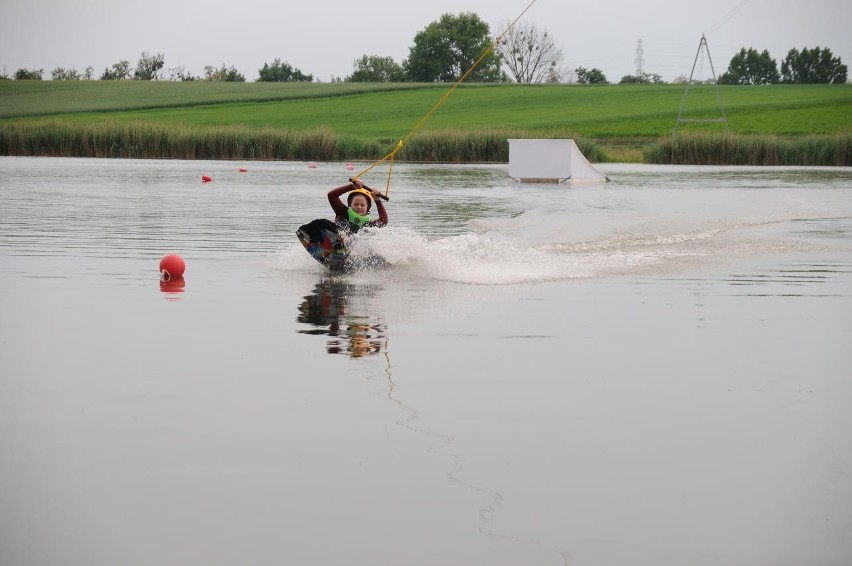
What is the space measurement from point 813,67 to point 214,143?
334 feet

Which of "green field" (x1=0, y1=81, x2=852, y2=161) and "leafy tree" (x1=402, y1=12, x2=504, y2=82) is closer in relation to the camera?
"green field" (x1=0, y1=81, x2=852, y2=161)

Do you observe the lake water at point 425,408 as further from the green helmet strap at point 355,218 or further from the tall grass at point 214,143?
the tall grass at point 214,143

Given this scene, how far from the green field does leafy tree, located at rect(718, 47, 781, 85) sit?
1819 inches

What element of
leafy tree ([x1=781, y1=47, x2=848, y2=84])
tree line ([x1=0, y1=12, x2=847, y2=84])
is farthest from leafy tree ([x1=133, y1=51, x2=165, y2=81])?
leafy tree ([x1=781, y1=47, x2=848, y2=84])

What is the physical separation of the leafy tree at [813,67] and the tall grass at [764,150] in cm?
9112

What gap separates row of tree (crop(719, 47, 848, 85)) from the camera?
132375mm

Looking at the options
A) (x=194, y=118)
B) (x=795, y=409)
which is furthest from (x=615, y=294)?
(x=194, y=118)

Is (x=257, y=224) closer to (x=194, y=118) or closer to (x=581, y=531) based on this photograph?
(x=581, y=531)

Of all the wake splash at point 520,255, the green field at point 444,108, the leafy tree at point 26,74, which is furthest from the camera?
the leafy tree at point 26,74

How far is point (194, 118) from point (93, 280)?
6506 cm

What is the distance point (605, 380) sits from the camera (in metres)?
7.16

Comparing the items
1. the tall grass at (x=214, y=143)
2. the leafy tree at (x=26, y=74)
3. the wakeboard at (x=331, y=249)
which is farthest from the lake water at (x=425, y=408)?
the leafy tree at (x=26, y=74)

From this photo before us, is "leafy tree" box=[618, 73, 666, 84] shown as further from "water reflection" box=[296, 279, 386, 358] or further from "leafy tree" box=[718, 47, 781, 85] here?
"water reflection" box=[296, 279, 386, 358]

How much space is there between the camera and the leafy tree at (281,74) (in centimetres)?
12888
